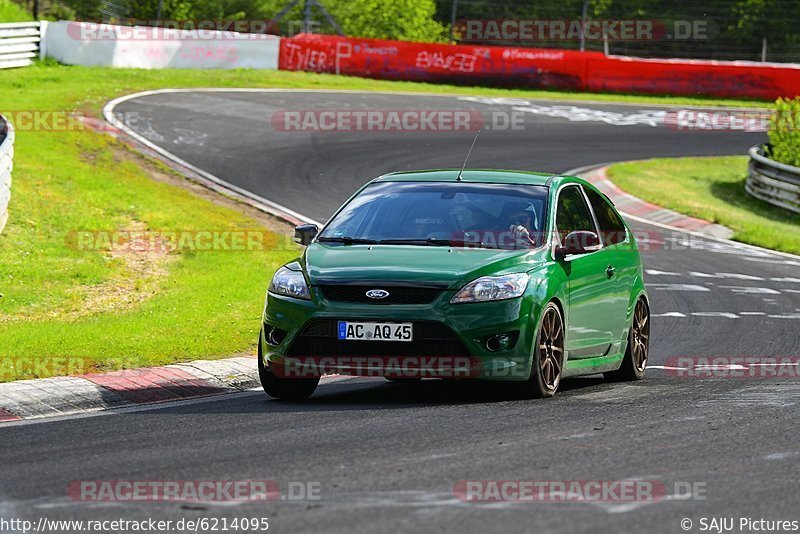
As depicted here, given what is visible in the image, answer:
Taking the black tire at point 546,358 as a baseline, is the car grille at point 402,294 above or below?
above

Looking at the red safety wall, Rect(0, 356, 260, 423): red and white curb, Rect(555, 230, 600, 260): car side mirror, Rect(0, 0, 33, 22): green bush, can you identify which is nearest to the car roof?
Rect(555, 230, 600, 260): car side mirror

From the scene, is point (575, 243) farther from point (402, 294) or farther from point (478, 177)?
point (402, 294)

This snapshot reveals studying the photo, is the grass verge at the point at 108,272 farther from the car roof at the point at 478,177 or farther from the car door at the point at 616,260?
the car door at the point at 616,260

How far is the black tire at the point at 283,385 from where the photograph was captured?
905 cm

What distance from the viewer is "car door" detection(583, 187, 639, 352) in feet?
33.6

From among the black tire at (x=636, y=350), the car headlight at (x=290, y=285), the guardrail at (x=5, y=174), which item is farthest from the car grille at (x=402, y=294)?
the guardrail at (x=5, y=174)

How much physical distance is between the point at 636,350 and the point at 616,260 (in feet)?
2.85

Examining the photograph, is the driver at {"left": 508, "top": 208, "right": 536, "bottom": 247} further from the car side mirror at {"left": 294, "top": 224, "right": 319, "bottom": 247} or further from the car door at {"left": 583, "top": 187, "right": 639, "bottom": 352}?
the car side mirror at {"left": 294, "top": 224, "right": 319, "bottom": 247}

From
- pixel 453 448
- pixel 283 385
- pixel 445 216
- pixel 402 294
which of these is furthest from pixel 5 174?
pixel 453 448

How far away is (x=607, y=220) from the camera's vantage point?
10.7m

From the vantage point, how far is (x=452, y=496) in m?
5.71

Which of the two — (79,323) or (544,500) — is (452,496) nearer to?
(544,500)

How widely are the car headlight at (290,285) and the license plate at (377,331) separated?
39 cm

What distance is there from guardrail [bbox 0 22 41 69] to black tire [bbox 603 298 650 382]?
82.9 feet
